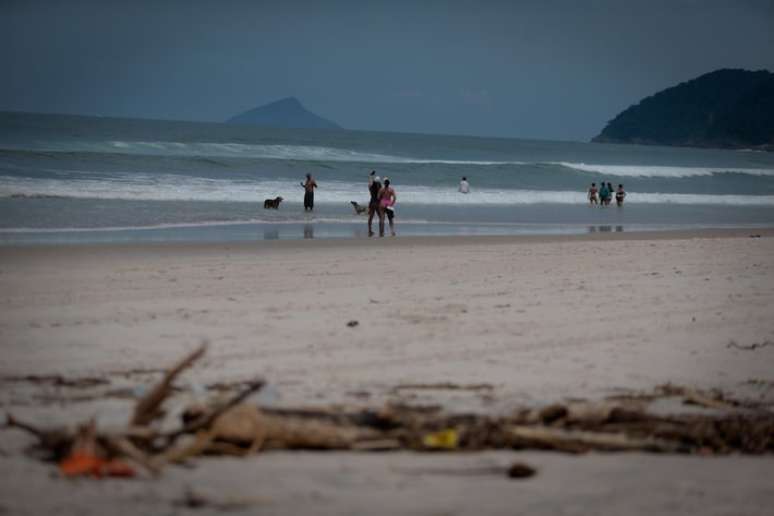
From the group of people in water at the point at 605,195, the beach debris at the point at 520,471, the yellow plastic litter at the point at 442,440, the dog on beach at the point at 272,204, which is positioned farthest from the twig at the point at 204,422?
the group of people in water at the point at 605,195

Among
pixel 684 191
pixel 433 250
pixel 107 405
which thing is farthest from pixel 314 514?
pixel 684 191

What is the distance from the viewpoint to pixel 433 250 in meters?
15.0

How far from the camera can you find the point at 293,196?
1324 inches

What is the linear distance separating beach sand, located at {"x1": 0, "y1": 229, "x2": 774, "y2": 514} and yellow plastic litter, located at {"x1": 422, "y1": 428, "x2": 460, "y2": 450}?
0.34ft

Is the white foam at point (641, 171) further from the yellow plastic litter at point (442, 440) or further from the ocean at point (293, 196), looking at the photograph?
the yellow plastic litter at point (442, 440)

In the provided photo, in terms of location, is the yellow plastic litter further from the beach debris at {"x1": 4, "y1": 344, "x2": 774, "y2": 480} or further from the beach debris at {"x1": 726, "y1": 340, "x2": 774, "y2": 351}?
the beach debris at {"x1": 726, "y1": 340, "x2": 774, "y2": 351}

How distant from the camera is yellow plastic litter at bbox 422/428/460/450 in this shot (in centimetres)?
416

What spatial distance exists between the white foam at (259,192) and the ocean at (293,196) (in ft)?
0.22

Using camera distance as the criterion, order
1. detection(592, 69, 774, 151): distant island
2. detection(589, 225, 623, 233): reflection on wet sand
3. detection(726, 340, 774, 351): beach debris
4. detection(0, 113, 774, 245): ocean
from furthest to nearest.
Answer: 1. detection(592, 69, 774, 151): distant island
2. detection(589, 225, 623, 233): reflection on wet sand
3. detection(0, 113, 774, 245): ocean
4. detection(726, 340, 774, 351): beach debris

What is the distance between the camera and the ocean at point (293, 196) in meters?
20.3

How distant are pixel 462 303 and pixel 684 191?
4288 centimetres

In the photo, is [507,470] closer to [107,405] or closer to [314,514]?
[314,514]

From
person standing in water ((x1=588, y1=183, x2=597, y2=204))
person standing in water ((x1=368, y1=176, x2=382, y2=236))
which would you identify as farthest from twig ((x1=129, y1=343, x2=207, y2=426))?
person standing in water ((x1=588, y1=183, x2=597, y2=204))

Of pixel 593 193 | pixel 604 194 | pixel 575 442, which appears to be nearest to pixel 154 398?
pixel 575 442
